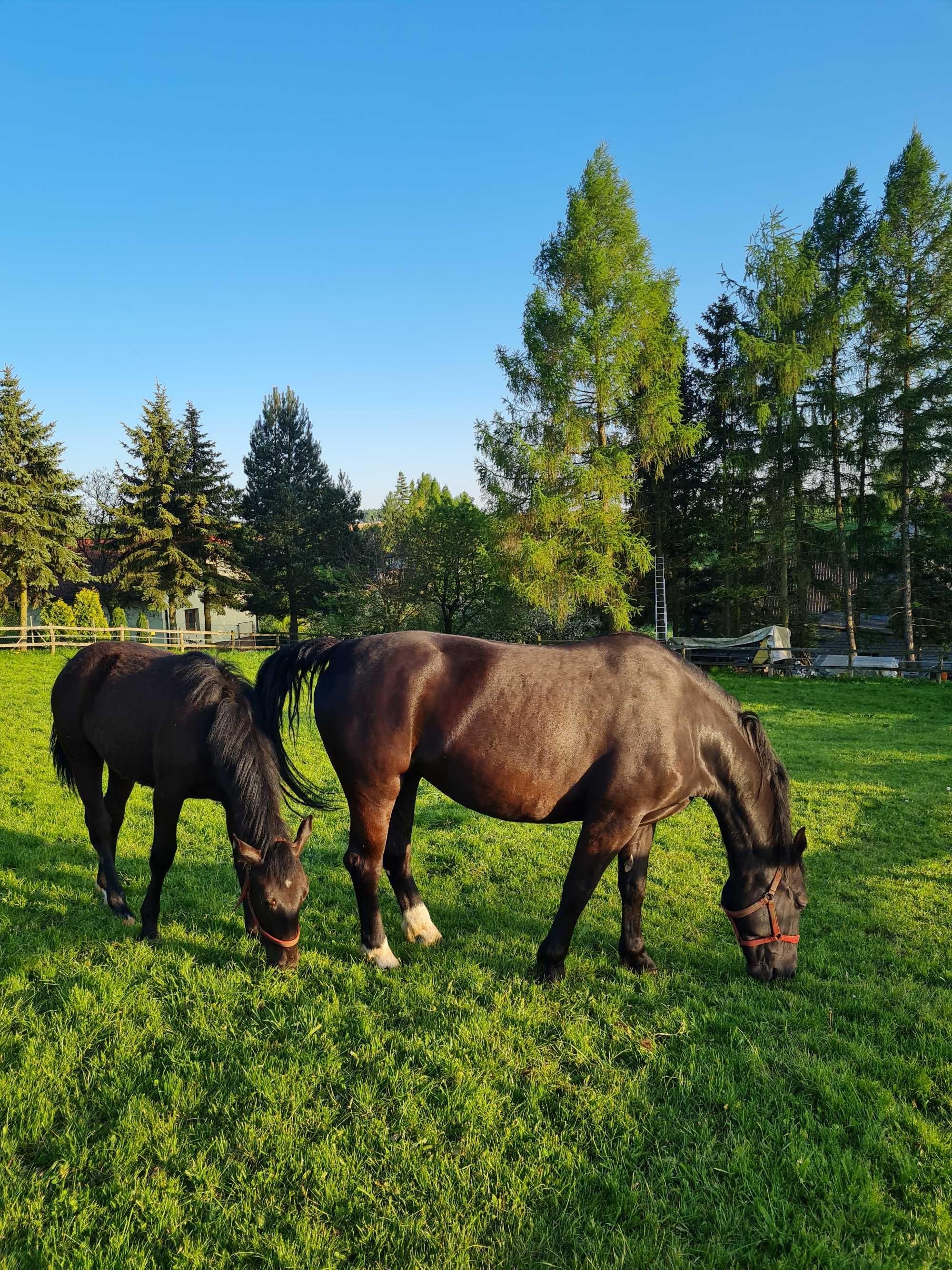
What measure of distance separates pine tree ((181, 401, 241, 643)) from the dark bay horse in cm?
3128

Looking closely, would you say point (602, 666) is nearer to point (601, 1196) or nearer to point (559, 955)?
point (559, 955)

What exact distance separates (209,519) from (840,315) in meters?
29.0

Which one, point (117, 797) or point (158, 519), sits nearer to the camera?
point (117, 797)

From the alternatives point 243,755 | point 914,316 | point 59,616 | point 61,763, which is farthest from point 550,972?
point 59,616

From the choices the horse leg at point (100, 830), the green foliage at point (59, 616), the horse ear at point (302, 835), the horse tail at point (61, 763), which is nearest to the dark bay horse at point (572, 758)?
the horse ear at point (302, 835)

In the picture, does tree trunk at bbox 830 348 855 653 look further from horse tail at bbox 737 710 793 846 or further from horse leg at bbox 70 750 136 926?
horse leg at bbox 70 750 136 926

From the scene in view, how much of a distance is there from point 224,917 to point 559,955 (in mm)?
2425

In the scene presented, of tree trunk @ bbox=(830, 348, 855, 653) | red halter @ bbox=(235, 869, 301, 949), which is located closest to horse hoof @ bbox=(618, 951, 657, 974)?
red halter @ bbox=(235, 869, 301, 949)

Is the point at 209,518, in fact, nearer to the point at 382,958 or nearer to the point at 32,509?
the point at 32,509

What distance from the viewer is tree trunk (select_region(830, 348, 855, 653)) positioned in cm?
2331

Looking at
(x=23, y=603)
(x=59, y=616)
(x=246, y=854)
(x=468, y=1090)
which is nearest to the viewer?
(x=468, y=1090)

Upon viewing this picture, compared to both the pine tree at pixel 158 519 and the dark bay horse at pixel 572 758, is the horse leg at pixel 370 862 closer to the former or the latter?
the dark bay horse at pixel 572 758

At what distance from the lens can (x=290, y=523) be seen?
125 ft

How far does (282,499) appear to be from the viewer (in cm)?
3878
